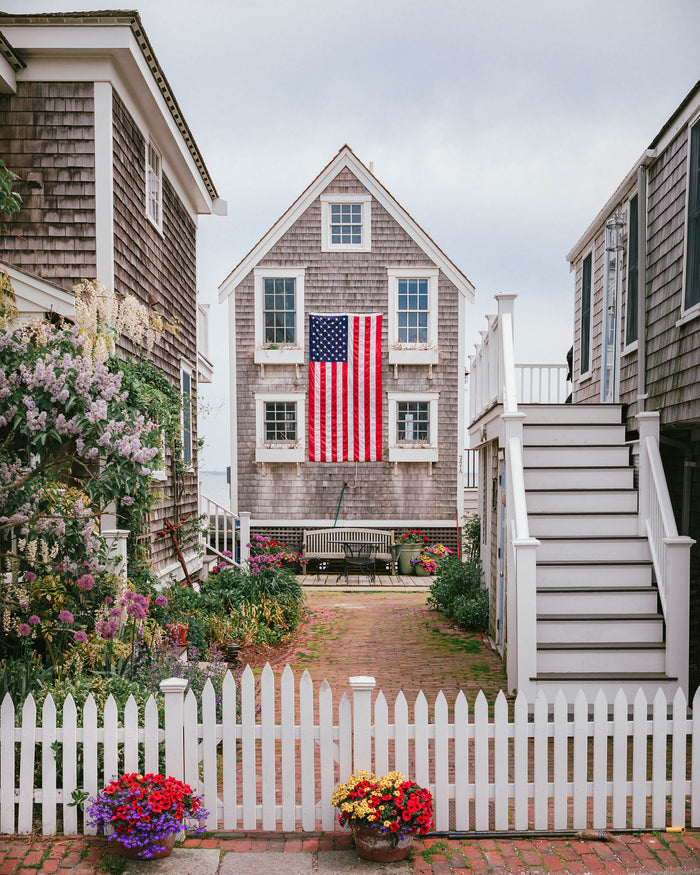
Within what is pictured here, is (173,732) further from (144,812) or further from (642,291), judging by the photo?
(642,291)

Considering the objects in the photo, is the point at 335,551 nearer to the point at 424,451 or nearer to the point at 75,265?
the point at 424,451

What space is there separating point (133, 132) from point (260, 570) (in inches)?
247

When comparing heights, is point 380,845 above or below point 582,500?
below

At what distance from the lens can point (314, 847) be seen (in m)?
3.97

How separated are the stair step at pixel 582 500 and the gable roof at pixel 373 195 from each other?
1039cm

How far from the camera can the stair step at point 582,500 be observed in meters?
7.83

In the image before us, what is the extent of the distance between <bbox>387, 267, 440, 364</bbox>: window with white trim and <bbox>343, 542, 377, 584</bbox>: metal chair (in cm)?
449

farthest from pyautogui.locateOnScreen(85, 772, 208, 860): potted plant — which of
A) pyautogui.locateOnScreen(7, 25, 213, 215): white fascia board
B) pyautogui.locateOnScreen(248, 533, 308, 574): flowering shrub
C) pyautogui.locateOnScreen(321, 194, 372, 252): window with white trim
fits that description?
pyautogui.locateOnScreen(321, 194, 372, 252): window with white trim

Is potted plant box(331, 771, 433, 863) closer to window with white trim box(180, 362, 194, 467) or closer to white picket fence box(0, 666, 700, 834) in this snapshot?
white picket fence box(0, 666, 700, 834)

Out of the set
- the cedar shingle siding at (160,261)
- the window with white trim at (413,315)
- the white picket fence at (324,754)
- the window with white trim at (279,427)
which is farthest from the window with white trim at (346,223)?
the white picket fence at (324,754)

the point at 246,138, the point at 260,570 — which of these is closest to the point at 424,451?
the point at 260,570

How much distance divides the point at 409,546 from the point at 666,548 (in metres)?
11.0

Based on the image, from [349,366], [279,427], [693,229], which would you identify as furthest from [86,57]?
[279,427]

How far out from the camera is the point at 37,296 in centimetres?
716
